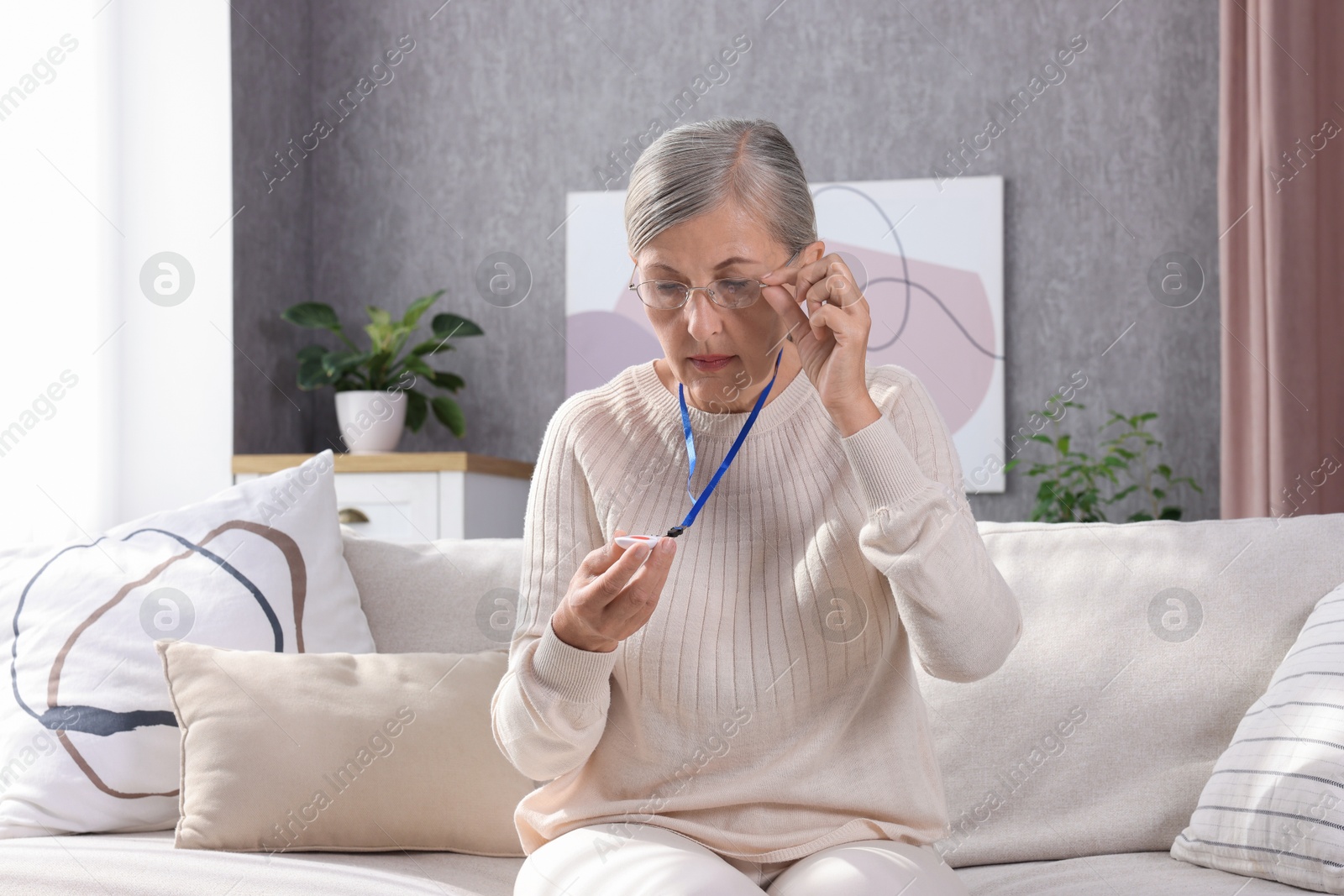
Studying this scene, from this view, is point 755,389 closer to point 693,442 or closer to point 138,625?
point 693,442

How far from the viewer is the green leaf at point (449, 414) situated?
328 cm

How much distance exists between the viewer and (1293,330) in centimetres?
258

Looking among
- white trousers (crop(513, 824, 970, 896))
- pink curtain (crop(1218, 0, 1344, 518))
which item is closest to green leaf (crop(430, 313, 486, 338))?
pink curtain (crop(1218, 0, 1344, 518))

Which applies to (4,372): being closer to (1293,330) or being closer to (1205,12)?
(1293,330)

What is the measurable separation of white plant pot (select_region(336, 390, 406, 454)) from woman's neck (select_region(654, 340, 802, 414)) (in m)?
1.93

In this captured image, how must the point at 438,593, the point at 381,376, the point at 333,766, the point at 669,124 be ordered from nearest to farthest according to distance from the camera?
1. the point at 333,766
2. the point at 438,593
3. the point at 381,376
4. the point at 669,124

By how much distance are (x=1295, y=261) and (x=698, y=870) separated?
2.17 meters

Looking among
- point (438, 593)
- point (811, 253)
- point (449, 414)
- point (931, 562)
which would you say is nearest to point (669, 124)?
point (449, 414)

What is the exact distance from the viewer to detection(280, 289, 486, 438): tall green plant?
319cm

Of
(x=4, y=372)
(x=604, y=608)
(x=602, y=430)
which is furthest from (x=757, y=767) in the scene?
(x=4, y=372)

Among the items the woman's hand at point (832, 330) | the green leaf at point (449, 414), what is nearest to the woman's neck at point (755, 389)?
the woman's hand at point (832, 330)

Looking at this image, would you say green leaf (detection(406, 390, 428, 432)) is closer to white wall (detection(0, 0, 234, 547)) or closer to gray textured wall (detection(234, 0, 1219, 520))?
gray textured wall (detection(234, 0, 1219, 520))

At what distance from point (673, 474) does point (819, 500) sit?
6.6 inches

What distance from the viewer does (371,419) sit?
3.17 metres
